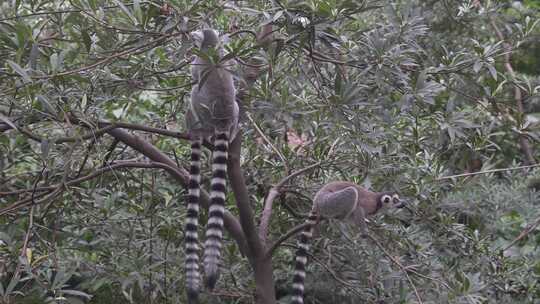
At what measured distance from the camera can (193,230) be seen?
3672 mm

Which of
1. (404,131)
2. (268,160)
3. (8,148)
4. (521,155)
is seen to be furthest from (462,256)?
(521,155)

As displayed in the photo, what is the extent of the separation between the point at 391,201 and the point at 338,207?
13.2 inches

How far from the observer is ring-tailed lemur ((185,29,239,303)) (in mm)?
3449

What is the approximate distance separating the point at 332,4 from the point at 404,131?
81.1 inches

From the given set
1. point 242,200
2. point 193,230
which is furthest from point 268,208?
point 193,230

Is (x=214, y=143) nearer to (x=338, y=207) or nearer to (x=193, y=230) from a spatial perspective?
(x=193, y=230)

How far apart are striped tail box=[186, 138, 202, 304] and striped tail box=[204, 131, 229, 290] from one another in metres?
0.08

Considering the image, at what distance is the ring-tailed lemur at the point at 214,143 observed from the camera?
345cm

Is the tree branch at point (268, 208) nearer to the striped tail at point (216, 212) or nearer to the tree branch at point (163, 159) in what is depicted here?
A: the tree branch at point (163, 159)

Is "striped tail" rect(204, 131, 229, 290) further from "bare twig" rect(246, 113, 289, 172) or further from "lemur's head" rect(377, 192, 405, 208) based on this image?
"lemur's head" rect(377, 192, 405, 208)

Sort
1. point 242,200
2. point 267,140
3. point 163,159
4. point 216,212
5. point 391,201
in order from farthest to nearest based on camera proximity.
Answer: point 391,201 < point 267,140 < point 242,200 < point 163,159 < point 216,212

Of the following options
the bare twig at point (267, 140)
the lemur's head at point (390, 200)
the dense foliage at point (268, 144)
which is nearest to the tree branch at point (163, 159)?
the dense foliage at point (268, 144)

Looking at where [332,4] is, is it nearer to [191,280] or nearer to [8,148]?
[191,280]

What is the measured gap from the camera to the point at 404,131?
4836 mm
